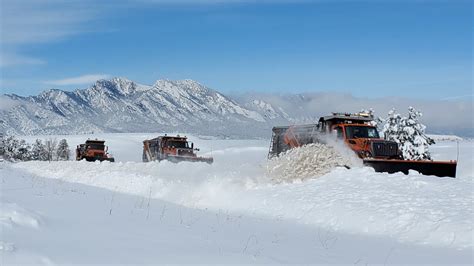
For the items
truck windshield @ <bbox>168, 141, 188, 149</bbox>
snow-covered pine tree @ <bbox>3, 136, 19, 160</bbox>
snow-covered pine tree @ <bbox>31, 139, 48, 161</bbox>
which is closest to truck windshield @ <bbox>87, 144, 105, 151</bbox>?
truck windshield @ <bbox>168, 141, 188, 149</bbox>

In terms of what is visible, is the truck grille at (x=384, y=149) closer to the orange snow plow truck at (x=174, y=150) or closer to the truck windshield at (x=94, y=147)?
the orange snow plow truck at (x=174, y=150)

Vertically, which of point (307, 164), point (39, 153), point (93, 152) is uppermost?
point (307, 164)

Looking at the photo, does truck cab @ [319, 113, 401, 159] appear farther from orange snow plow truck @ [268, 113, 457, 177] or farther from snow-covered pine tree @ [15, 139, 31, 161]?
snow-covered pine tree @ [15, 139, 31, 161]

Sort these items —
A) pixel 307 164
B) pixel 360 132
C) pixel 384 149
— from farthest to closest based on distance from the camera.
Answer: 1. pixel 360 132
2. pixel 384 149
3. pixel 307 164

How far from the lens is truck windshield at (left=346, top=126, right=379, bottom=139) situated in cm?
2317

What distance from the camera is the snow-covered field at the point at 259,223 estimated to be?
7012mm

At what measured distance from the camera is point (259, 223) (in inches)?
525

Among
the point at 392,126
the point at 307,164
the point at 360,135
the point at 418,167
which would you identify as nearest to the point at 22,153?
the point at 392,126

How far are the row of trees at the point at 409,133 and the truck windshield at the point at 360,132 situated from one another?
24140mm

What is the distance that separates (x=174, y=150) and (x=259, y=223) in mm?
24848

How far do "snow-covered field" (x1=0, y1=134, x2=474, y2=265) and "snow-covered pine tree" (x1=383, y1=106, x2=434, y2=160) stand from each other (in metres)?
29.5

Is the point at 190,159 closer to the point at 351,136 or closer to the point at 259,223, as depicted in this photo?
the point at 351,136

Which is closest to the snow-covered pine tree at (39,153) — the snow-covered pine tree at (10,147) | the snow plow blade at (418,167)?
the snow-covered pine tree at (10,147)

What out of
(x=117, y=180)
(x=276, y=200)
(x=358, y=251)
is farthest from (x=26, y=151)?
(x=358, y=251)
